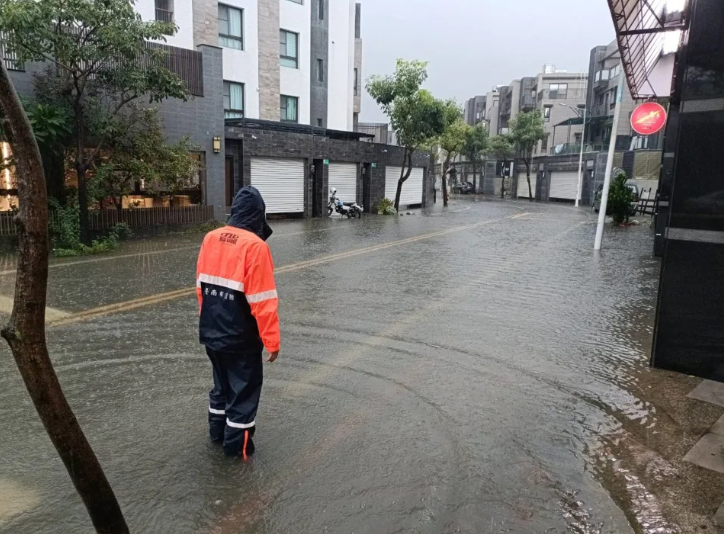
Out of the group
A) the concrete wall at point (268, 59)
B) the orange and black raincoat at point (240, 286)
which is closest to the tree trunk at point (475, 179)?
the concrete wall at point (268, 59)

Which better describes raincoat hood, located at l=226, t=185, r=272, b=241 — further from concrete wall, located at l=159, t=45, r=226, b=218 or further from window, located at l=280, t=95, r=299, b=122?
window, located at l=280, t=95, r=299, b=122

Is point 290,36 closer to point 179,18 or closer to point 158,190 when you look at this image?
point 179,18

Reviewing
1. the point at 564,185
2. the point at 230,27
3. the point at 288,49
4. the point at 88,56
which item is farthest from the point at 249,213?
the point at 564,185

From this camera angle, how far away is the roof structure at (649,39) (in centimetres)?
901

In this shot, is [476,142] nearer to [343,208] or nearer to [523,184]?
[523,184]

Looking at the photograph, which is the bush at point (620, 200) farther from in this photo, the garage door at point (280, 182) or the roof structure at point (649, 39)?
the garage door at point (280, 182)

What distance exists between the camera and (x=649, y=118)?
13.9 meters

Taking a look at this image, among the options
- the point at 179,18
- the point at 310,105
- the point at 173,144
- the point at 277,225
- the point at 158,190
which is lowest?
the point at 277,225

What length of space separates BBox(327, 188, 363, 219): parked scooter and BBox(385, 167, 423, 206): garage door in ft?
18.7

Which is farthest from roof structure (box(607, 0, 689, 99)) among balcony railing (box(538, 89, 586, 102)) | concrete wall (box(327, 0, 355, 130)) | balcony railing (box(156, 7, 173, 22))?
balcony railing (box(538, 89, 586, 102))

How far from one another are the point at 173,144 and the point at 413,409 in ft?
42.4

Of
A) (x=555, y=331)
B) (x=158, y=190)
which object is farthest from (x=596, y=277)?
(x=158, y=190)

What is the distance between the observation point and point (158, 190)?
49.6 ft

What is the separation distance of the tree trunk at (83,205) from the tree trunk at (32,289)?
10975mm
